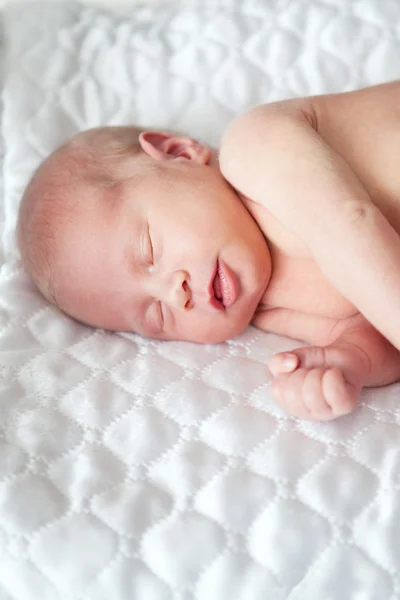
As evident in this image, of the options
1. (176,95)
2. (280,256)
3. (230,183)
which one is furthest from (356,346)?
(176,95)

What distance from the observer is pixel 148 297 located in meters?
1.02

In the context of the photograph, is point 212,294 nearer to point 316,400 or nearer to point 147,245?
point 147,245

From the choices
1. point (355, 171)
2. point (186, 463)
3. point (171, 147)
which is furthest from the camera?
point (171, 147)

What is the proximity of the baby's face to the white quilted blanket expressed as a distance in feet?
0.17

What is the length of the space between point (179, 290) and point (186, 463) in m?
0.27

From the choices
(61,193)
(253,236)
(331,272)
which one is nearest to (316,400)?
(331,272)

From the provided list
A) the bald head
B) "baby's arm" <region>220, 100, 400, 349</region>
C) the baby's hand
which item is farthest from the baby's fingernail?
the bald head

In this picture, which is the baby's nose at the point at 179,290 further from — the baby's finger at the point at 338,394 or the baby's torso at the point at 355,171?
the baby's finger at the point at 338,394

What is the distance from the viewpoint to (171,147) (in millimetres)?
1149

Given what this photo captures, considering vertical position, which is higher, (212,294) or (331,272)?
(331,272)

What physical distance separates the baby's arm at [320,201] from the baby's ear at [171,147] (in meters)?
0.13

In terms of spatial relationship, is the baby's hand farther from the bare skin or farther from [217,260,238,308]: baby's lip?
[217,260,238,308]: baby's lip

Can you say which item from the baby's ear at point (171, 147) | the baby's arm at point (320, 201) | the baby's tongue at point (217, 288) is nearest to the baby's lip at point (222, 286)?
the baby's tongue at point (217, 288)

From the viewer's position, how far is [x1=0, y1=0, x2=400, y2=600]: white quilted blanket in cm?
69
